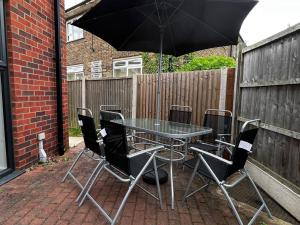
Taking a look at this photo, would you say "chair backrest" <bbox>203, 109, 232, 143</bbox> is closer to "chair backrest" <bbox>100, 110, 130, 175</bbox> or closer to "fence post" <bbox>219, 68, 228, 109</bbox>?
"fence post" <bbox>219, 68, 228, 109</bbox>

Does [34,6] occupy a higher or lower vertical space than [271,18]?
lower

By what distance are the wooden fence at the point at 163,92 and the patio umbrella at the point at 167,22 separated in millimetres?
681

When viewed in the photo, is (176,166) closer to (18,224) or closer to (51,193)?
(51,193)

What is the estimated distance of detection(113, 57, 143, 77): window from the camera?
938cm

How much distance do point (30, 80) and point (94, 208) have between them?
2.06 meters

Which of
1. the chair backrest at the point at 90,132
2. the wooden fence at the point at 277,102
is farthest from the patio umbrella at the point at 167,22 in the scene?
the chair backrest at the point at 90,132

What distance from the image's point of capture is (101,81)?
6281 millimetres

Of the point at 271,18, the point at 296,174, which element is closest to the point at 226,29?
the point at 296,174

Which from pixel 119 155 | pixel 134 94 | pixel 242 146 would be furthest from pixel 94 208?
pixel 134 94

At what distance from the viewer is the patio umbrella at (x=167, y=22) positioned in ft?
8.71

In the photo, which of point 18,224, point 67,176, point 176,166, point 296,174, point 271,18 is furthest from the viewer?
point 271,18

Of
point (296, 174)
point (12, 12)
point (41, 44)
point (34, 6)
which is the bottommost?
point (296, 174)

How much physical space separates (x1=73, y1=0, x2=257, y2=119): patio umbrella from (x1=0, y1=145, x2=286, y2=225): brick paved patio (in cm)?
131

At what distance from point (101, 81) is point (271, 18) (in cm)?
1474
